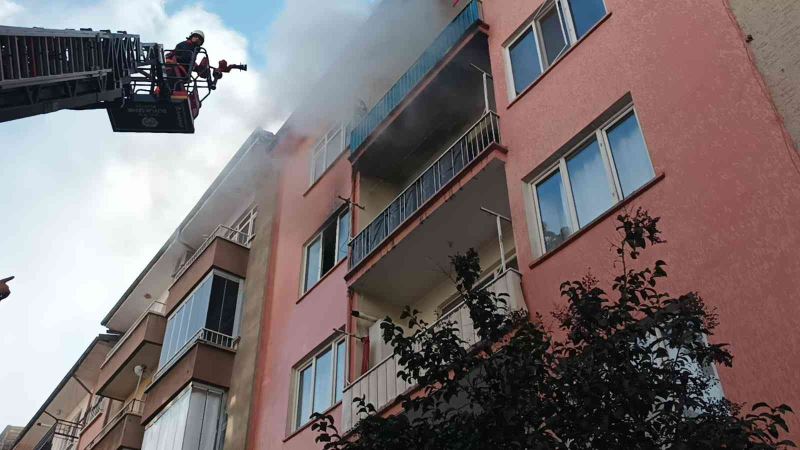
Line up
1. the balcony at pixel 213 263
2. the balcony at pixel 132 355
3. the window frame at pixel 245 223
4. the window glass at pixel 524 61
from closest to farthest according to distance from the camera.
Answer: the window glass at pixel 524 61, the balcony at pixel 213 263, the balcony at pixel 132 355, the window frame at pixel 245 223

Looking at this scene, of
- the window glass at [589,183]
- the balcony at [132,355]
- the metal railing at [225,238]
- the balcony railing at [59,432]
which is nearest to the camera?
the window glass at [589,183]

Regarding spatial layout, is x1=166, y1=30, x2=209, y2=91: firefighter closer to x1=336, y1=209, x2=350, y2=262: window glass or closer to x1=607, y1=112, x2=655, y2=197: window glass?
x1=336, y1=209, x2=350, y2=262: window glass

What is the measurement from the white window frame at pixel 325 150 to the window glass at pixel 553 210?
24.9 feet

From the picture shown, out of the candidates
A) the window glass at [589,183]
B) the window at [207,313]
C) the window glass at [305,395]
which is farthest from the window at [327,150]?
the window glass at [589,183]

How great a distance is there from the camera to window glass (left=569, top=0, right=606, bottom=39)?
10758 mm

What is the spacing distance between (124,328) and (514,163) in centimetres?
2107

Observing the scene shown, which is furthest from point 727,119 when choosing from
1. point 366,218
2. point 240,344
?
point 240,344

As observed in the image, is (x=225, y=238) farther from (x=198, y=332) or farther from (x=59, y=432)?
(x=59, y=432)

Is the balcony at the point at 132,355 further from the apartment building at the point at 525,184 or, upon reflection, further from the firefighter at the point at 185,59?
the firefighter at the point at 185,59

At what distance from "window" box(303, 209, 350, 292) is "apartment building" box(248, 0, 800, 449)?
53 millimetres

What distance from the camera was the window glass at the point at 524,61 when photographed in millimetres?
11641

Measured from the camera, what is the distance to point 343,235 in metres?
16.0

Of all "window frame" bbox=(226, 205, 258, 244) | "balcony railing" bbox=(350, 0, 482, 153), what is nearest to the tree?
"balcony railing" bbox=(350, 0, 482, 153)

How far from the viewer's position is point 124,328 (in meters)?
27.8
